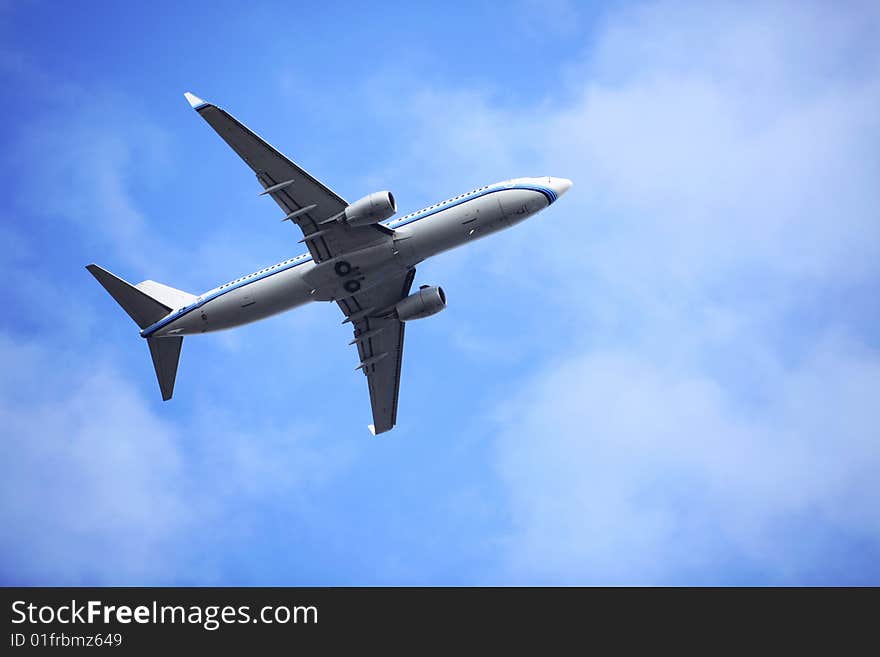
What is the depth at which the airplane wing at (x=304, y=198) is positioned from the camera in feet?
187

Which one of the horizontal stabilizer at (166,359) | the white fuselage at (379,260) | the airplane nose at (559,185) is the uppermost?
the airplane nose at (559,185)

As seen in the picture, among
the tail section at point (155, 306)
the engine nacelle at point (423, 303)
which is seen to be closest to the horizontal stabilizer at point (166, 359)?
the tail section at point (155, 306)

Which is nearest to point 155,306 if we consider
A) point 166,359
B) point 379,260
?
point 166,359

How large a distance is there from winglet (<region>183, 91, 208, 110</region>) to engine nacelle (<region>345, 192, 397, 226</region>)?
414 inches

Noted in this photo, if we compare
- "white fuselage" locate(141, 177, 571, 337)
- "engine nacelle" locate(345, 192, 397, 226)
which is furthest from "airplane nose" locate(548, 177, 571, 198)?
"engine nacelle" locate(345, 192, 397, 226)

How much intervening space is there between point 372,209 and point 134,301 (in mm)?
17929

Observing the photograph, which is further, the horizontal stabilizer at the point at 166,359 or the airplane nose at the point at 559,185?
the horizontal stabilizer at the point at 166,359

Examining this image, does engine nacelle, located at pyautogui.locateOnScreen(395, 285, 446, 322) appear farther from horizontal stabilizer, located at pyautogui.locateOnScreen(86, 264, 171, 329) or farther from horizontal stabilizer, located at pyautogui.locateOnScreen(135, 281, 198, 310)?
horizontal stabilizer, located at pyautogui.locateOnScreen(86, 264, 171, 329)

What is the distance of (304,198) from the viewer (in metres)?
59.0

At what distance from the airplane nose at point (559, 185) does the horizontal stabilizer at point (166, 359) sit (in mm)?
26790

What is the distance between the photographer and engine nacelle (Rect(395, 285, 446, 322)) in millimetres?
64750

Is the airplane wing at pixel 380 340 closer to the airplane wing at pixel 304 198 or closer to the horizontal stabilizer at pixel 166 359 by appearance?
the airplane wing at pixel 304 198
